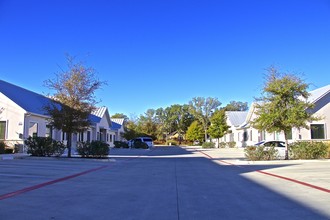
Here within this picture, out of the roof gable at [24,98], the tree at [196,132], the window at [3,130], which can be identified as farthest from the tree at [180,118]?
the window at [3,130]

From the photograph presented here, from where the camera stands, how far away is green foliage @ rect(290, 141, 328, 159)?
1011 inches

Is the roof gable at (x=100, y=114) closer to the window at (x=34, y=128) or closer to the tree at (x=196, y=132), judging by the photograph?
the window at (x=34, y=128)

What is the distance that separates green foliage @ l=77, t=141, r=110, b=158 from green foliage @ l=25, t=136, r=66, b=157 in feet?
5.08

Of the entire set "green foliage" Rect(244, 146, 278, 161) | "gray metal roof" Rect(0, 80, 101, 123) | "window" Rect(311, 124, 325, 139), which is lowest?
"green foliage" Rect(244, 146, 278, 161)

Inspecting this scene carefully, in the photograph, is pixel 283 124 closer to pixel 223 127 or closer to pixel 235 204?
pixel 235 204

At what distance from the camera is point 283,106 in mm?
24734

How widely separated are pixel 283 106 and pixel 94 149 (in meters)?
13.1

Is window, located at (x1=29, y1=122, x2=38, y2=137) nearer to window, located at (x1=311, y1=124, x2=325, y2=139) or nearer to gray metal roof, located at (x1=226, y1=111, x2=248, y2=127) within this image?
window, located at (x1=311, y1=124, x2=325, y2=139)

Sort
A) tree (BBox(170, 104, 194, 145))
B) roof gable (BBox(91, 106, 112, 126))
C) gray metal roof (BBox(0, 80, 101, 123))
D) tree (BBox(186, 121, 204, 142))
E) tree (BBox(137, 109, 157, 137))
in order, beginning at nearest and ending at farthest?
gray metal roof (BBox(0, 80, 101, 123)) → roof gable (BBox(91, 106, 112, 126)) → tree (BBox(186, 121, 204, 142)) → tree (BBox(137, 109, 157, 137)) → tree (BBox(170, 104, 194, 145))

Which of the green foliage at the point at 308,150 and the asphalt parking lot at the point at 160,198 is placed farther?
the green foliage at the point at 308,150

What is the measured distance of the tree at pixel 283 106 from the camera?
24156 millimetres

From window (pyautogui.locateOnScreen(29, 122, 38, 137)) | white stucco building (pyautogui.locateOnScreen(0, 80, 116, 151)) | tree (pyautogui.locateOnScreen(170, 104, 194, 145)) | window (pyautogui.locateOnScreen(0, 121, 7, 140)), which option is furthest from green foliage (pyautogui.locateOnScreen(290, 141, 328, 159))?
tree (pyautogui.locateOnScreen(170, 104, 194, 145))

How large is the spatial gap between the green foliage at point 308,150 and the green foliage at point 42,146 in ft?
53.5

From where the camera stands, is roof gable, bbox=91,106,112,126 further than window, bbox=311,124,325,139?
Yes
